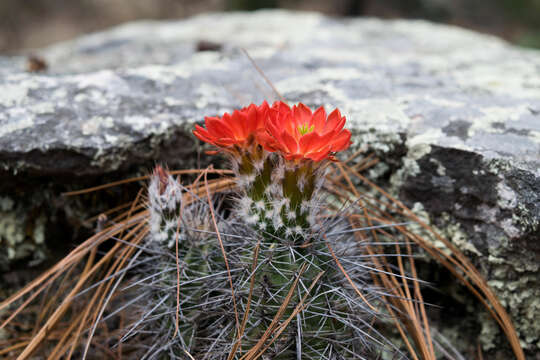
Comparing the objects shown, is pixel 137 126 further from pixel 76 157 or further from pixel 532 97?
pixel 532 97

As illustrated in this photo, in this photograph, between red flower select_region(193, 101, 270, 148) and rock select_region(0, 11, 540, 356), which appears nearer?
red flower select_region(193, 101, 270, 148)

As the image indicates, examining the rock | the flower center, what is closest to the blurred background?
the rock

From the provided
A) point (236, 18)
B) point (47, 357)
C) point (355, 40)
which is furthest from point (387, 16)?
point (47, 357)

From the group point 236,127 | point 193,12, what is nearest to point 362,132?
point 236,127

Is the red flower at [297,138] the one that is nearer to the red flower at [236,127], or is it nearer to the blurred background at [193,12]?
the red flower at [236,127]

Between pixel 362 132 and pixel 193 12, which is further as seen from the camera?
pixel 193 12

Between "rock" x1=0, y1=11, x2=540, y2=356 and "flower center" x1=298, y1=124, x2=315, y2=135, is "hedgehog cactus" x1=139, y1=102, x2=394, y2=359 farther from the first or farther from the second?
"rock" x1=0, y1=11, x2=540, y2=356

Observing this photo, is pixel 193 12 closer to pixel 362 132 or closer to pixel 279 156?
pixel 362 132
